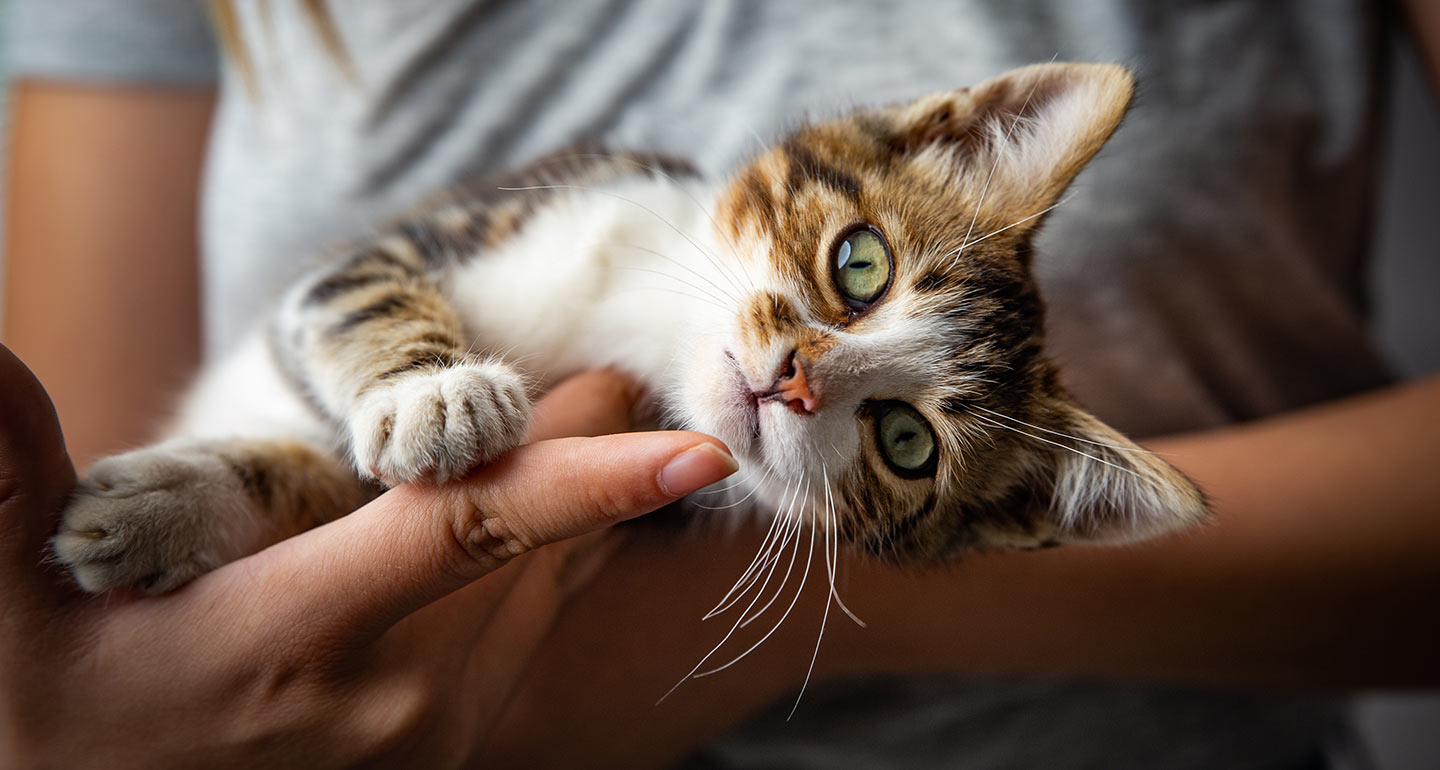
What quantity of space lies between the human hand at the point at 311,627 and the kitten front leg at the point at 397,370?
23mm

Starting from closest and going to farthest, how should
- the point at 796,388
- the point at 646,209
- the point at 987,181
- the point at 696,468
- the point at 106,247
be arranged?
the point at 696,468 < the point at 796,388 < the point at 987,181 < the point at 646,209 < the point at 106,247

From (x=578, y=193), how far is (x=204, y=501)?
1.45 feet

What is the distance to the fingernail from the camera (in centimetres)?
39

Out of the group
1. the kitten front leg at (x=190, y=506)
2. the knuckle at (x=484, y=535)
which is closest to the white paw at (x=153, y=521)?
the kitten front leg at (x=190, y=506)

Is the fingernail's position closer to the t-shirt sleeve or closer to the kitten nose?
the kitten nose

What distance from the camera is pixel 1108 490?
0.54 m

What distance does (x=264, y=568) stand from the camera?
1.60 feet

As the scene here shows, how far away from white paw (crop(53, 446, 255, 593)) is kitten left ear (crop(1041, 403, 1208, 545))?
0.63 m

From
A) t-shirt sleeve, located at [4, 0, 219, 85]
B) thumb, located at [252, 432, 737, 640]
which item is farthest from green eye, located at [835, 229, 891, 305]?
t-shirt sleeve, located at [4, 0, 219, 85]

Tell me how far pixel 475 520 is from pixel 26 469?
0.89 feet

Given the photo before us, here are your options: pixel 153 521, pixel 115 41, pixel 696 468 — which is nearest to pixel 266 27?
pixel 115 41

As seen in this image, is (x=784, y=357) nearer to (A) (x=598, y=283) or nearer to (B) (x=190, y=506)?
(A) (x=598, y=283)

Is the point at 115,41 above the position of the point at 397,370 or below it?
above

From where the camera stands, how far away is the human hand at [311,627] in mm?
421
